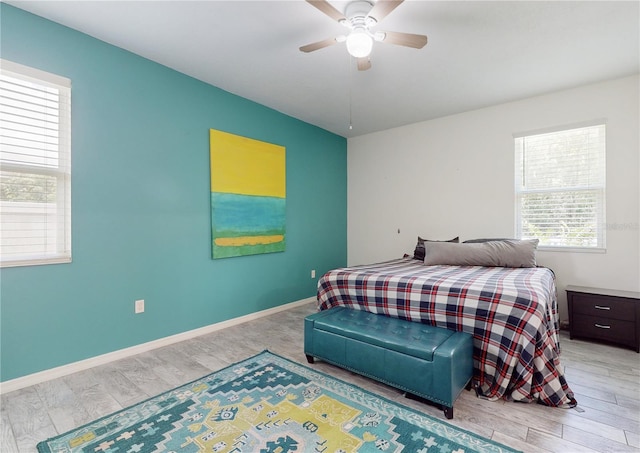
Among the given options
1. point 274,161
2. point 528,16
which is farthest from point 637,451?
point 274,161

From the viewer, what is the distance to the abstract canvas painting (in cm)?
327

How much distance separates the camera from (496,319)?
6.34 ft

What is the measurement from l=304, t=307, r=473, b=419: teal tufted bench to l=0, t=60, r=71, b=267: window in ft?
6.60

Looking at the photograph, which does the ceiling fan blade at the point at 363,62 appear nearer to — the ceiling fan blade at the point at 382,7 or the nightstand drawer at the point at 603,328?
the ceiling fan blade at the point at 382,7

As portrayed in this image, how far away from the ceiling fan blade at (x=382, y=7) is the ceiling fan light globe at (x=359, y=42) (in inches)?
4.5

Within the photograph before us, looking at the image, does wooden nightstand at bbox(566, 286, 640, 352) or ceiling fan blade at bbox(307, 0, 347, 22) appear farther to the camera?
wooden nightstand at bbox(566, 286, 640, 352)

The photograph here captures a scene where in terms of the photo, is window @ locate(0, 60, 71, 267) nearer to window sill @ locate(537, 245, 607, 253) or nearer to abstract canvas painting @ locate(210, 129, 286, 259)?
abstract canvas painting @ locate(210, 129, 286, 259)

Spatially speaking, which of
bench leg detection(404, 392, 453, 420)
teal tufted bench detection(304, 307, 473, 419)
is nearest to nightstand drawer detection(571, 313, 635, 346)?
teal tufted bench detection(304, 307, 473, 419)

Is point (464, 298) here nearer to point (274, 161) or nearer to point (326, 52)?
point (326, 52)

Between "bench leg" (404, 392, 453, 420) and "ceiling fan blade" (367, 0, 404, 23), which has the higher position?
"ceiling fan blade" (367, 0, 404, 23)

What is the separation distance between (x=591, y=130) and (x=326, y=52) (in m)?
2.87

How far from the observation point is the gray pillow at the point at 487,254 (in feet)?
9.95

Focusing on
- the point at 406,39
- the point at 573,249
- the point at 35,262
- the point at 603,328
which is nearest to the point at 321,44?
the point at 406,39

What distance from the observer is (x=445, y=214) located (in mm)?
4164
